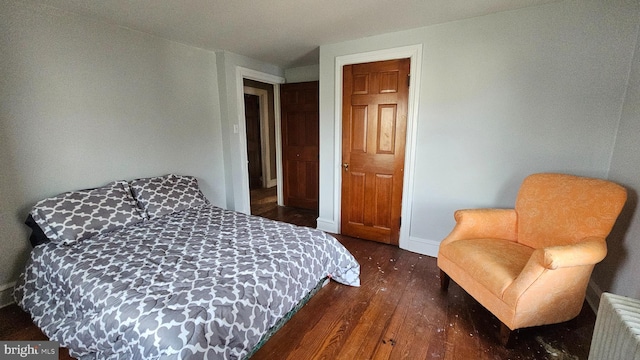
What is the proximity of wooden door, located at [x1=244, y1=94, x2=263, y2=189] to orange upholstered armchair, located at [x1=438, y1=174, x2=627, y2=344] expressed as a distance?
432 cm

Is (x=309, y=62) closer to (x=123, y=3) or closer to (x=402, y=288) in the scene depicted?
(x=123, y=3)

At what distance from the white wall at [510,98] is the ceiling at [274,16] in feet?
0.60

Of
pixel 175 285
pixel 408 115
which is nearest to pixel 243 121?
pixel 408 115

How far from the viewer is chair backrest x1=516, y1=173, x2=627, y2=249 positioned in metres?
1.56

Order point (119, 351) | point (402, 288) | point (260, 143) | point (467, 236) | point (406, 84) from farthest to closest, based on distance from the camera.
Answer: point (260, 143) < point (406, 84) < point (402, 288) < point (467, 236) < point (119, 351)

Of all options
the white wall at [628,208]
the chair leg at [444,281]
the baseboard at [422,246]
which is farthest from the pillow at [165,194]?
the white wall at [628,208]

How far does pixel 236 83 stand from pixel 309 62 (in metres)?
1.08

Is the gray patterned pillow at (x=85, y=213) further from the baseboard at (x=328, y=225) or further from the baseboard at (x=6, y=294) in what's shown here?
the baseboard at (x=328, y=225)

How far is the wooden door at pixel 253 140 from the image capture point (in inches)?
211

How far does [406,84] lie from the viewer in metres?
→ 2.53

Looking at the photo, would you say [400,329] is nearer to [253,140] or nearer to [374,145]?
[374,145]

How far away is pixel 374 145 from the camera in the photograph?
9.09 feet

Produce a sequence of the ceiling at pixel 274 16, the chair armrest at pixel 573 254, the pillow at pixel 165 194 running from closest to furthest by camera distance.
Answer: the chair armrest at pixel 573 254, the ceiling at pixel 274 16, the pillow at pixel 165 194

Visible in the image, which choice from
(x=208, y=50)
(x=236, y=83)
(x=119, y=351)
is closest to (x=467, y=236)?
(x=119, y=351)
